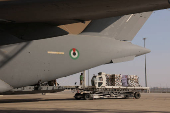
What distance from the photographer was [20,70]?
10.9 meters

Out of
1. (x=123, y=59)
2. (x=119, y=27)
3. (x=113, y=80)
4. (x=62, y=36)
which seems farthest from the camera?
(x=113, y=80)

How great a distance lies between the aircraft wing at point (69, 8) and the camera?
224 inches

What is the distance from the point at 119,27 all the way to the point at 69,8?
792 centimetres

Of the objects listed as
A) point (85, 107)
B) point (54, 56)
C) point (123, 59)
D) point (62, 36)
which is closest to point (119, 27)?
point (123, 59)

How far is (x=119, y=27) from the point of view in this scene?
1371cm

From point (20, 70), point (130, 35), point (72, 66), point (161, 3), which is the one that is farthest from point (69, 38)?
point (161, 3)

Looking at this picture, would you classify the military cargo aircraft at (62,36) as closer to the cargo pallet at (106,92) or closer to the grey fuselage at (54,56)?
the grey fuselage at (54,56)

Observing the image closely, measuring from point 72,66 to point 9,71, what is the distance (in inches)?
131

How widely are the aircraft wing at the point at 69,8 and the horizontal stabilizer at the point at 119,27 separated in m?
5.61

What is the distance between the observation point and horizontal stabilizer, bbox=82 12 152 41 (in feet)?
42.2

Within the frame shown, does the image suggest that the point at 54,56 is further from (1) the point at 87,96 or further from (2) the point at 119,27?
(1) the point at 87,96

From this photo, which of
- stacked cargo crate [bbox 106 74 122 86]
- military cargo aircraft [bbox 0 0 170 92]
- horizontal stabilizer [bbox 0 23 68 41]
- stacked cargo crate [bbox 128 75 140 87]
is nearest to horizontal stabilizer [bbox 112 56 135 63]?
military cargo aircraft [bbox 0 0 170 92]

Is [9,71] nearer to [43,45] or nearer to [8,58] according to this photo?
[8,58]

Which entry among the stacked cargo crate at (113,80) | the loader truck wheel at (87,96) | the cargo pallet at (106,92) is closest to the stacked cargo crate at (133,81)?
Result: the cargo pallet at (106,92)
